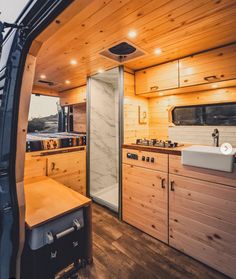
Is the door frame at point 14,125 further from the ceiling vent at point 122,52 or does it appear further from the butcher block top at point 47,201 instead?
the ceiling vent at point 122,52

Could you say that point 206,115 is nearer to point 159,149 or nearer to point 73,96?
point 159,149

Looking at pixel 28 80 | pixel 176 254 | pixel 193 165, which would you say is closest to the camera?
pixel 28 80

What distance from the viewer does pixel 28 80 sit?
36.5 inches

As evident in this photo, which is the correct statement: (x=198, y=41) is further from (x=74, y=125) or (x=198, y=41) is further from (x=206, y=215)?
(x=74, y=125)

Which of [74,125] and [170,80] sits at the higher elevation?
[170,80]

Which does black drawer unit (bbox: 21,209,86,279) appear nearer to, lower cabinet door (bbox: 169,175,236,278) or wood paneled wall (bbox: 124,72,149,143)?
lower cabinet door (bbox: 169,175,236,278)

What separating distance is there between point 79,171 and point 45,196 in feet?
3.88

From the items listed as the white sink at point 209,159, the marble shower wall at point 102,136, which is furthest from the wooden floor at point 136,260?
the marble shower wall at point 102,136

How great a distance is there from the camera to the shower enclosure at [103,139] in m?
2.93

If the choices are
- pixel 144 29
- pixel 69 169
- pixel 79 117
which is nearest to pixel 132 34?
pixel 144 29

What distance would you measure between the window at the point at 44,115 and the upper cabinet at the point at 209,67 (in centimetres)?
290

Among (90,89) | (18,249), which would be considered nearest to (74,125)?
(90,89)

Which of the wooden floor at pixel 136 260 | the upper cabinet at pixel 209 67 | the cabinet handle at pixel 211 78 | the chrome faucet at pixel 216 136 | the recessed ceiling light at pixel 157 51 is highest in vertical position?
the recessed ceiling light at pixel 157 51

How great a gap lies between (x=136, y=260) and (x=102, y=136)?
1962 mm
